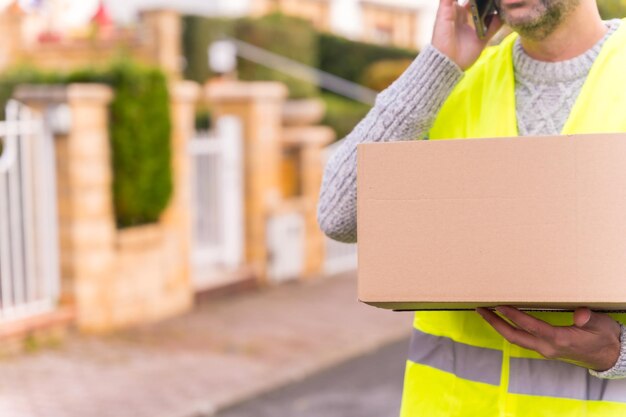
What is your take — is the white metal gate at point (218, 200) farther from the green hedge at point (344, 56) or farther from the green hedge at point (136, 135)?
the green hedge at point (344, 56)

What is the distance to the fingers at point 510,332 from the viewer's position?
1981mm

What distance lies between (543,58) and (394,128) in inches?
12.9

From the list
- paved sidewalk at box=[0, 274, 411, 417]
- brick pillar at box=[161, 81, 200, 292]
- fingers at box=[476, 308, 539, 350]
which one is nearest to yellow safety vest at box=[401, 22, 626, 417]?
fingers at box=[476, 308, 539, 350]

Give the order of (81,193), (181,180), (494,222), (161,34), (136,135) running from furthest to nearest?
(161,34) → (181,180) → (136,135) → (81,193) → (494,222)

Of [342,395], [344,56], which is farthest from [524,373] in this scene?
[344,56]

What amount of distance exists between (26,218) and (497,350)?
6.25 meters

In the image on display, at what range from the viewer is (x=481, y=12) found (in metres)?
2.28

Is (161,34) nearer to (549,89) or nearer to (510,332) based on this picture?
(549,89)

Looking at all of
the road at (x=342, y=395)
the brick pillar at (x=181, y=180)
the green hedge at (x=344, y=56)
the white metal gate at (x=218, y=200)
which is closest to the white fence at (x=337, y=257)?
the white metal gate at (x=218, y=200)

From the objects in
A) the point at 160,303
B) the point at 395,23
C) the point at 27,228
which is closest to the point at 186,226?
the point at 160,303

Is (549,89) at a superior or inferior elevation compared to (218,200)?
superior

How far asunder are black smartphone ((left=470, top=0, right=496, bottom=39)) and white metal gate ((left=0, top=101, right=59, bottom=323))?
5.89 m

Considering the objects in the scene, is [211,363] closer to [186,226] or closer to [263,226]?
[186,226]

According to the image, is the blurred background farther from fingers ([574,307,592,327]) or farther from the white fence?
fingers ([574,307,592,327])
